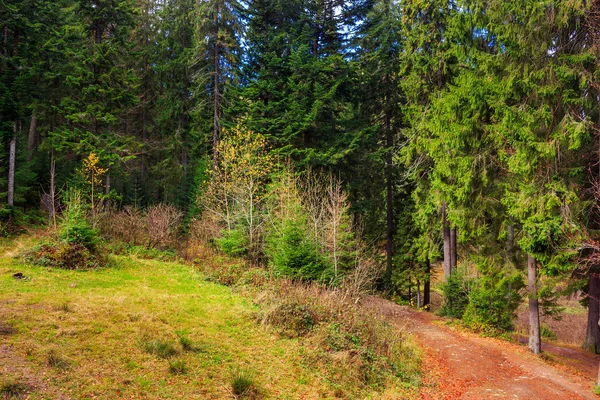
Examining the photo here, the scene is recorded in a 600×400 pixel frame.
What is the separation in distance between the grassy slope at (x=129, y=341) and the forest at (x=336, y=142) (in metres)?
2.95

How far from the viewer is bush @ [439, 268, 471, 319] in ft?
51.0

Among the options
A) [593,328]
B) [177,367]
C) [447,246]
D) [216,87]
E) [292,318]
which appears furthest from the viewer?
[216,87]

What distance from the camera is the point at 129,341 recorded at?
23.5ft

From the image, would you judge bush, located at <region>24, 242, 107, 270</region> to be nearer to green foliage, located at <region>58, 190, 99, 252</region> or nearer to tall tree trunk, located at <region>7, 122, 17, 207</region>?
green foliage, located at <region>58, 190, 99, 252</region>

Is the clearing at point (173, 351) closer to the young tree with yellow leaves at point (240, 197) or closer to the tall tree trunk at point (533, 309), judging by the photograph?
the tall tree trunk at point (533, 309)

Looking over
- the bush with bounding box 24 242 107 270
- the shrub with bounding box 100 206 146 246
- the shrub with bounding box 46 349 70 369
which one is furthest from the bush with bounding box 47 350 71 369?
the shrub with bounding box 100 206 146 246

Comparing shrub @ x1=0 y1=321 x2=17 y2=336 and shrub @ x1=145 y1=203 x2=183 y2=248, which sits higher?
shrub @ x1=145 y1=203 x2=183 y2=248

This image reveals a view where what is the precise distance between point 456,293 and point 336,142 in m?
9.84

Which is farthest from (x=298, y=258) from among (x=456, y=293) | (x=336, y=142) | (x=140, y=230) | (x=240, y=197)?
(x=140, y=230)

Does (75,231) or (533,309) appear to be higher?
(75,231)

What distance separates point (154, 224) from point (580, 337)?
23.8 metres

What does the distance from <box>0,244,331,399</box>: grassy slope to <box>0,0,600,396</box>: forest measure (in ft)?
9.68

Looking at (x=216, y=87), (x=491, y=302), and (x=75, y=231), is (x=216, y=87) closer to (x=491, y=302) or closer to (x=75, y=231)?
(x=75, y=231)

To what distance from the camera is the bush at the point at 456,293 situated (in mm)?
15555
